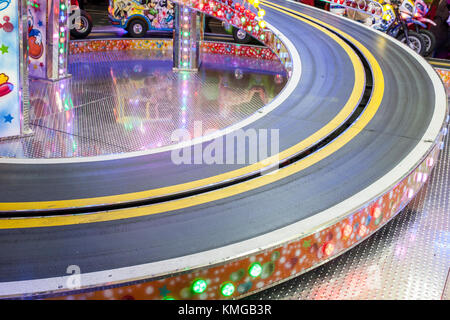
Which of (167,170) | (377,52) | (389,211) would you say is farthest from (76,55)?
(389,211)

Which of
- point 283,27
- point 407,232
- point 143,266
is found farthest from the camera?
point 283,27

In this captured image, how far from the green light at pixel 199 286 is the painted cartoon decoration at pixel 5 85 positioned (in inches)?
148

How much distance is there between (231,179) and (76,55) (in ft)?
23.8

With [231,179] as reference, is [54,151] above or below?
below

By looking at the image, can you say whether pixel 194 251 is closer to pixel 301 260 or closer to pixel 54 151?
pixel 301 260

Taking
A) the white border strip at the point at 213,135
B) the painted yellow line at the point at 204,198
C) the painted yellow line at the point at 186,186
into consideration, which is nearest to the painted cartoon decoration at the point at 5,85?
the white border strip at the point at 213,135

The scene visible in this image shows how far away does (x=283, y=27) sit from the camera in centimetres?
730

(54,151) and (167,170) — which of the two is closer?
(167,170)

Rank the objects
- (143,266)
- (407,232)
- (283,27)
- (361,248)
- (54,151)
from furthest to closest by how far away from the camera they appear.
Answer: (283,27) → (54,151) → (407,232) → (361,248) → (143,266)

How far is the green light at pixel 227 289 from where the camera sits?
263cm

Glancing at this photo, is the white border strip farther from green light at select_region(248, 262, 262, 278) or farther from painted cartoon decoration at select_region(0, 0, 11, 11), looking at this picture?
painted cartoon decoration at select_region(0, 0, 11, 11)

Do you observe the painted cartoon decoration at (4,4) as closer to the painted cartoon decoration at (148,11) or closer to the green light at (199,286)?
the green light at (199,286)

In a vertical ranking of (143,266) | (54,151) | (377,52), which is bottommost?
(54,151)

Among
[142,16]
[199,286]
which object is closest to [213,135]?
[199,286]
